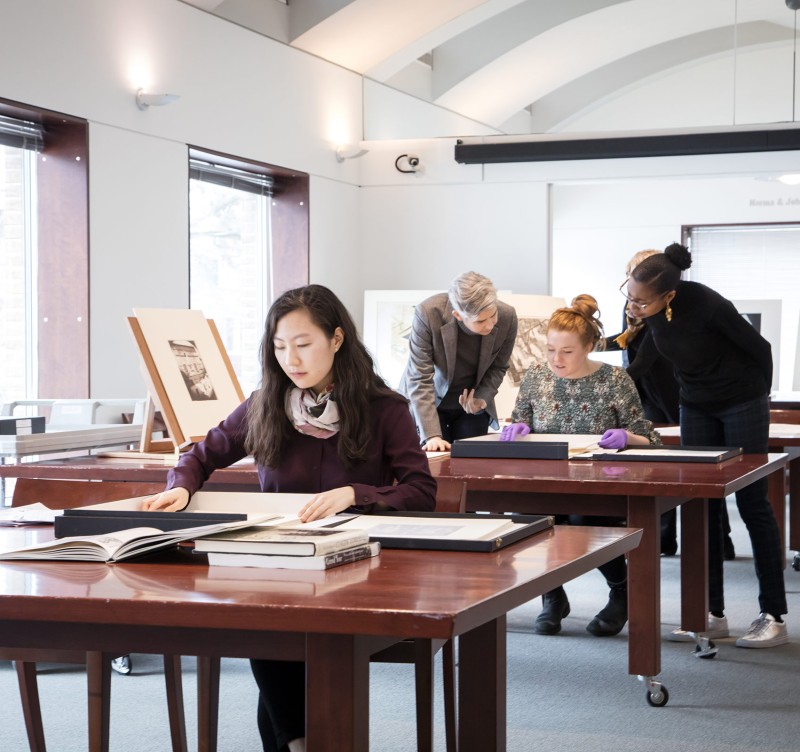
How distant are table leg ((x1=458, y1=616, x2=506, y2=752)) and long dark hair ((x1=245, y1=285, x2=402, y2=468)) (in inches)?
25.6

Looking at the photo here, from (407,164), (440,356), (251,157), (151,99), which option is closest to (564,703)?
(440,356)

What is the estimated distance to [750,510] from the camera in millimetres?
4062

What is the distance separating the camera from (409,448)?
8.32 ft

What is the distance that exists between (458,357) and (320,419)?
Result: 225 centimetres

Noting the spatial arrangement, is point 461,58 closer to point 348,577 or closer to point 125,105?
point 125,105

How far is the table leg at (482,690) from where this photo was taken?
75.9 inches

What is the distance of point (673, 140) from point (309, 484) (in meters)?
6.65

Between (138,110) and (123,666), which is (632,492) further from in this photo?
(138,110)

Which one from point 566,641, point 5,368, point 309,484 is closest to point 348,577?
point 309,484

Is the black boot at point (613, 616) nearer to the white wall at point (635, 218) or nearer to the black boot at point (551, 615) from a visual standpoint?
the black boot at point (551, 615)

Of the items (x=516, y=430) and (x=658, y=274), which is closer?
(x=658, y=274)

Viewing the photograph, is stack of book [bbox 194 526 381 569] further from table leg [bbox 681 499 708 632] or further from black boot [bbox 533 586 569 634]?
black boot [bbox 533 586 569 634]

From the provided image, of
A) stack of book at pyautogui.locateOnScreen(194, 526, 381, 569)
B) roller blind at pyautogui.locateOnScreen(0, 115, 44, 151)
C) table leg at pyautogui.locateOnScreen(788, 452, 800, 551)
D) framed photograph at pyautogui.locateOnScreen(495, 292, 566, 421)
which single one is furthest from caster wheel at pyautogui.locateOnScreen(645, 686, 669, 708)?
roller blind at pyautogui.locateOnScreen(0, 115, 44, 151)

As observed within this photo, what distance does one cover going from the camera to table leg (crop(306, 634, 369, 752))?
1.39 metres
